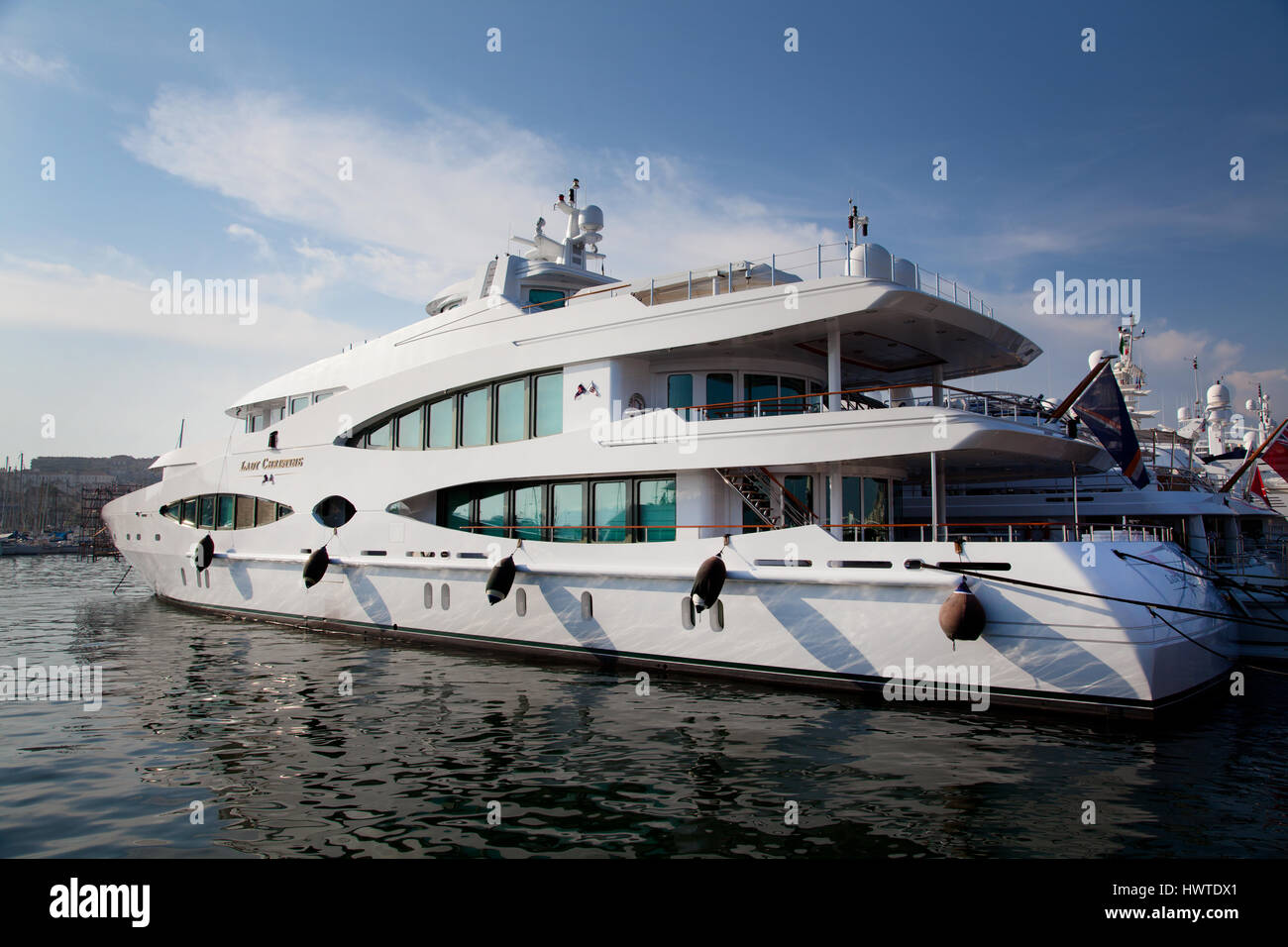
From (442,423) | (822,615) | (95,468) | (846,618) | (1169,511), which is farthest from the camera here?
(95,468)

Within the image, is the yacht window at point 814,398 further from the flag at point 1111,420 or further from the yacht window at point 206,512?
the yacht window at point 206,512

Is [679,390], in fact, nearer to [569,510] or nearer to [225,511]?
[569,510]

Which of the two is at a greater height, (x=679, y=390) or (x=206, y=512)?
(x=679, y=390)

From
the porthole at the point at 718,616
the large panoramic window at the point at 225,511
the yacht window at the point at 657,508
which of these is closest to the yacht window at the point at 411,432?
the large panoramic window at the point at 225,511

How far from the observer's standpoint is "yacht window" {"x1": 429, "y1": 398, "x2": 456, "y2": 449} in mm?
16656

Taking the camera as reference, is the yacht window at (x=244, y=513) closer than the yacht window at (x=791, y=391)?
No

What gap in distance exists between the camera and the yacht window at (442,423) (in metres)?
16.7

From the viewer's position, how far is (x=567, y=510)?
579 inches

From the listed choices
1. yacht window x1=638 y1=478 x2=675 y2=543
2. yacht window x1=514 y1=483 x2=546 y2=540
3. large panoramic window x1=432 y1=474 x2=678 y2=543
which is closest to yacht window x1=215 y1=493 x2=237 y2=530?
large panoramic window x1=432 y1=474 x2=678 y2=543

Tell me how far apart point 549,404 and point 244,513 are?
31.7 feet

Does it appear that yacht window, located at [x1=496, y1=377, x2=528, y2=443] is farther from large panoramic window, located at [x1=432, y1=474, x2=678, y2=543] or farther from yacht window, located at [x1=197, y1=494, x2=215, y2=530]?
yacht window, located at [x1=197, y1=494, x2=215, y2=530]

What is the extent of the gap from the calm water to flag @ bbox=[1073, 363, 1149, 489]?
150 inches

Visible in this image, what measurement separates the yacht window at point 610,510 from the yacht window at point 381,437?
6221 mm

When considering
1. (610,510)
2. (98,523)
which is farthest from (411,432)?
(98,523)
